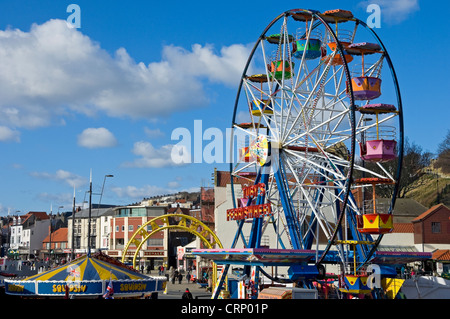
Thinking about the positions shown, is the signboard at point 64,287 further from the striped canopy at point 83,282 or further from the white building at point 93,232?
the white building at point 93,232

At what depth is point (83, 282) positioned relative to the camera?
1026 inches

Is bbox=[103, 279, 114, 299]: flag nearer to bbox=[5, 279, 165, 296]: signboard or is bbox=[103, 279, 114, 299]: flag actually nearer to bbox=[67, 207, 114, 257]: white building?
bbox=[5, 279, 165, 296]: signboard

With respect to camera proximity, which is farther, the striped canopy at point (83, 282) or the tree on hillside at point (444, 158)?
the tree on hillside at point (444, 158)

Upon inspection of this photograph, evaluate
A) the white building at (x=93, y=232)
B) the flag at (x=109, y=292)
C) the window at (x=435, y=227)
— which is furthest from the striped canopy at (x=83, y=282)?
the white building at (x=93, y=232)

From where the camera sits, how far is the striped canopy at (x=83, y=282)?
26.1m

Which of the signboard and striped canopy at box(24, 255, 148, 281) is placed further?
striped canopy at box(24, 255, 148, 281)

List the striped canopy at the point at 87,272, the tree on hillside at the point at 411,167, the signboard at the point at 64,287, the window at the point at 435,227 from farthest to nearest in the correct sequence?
the tree on hillside at the point at 411,167 < the window at the point at 435,227 < the striped canopy at the point at 87,272 < the signboard at the point at 64,287

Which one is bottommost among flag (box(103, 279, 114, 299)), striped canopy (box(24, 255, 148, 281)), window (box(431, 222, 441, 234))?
flag (box(103, 279, 114, 299))

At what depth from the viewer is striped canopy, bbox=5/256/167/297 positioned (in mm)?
26094

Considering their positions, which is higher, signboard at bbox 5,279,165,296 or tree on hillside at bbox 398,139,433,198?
tree on hillside at bbox 398,139,433,198

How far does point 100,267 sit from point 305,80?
16.7 metres

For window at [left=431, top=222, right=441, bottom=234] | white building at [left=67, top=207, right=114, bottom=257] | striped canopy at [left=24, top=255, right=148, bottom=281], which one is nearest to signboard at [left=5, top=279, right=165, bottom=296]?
striped canopy at [left=24, top=255, right=148, bottom=281]
